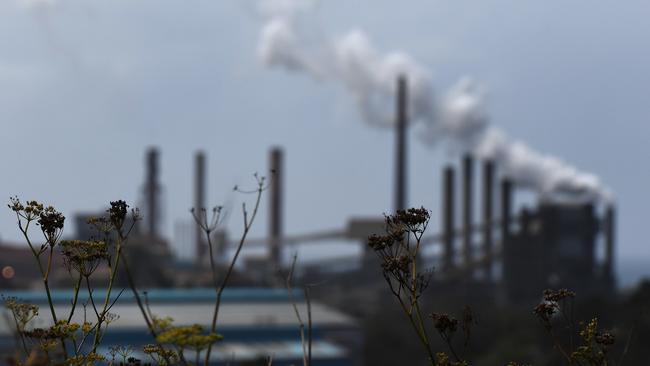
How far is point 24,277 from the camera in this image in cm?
9819

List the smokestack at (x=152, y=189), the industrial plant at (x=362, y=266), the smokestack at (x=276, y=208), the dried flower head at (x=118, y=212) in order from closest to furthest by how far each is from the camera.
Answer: the dried flower head at (x=118, y=212)
the industrial plant at (x=362, y=266)
the smokestack at (x=276, y=208)
the smokestack at (x=152, y=189)

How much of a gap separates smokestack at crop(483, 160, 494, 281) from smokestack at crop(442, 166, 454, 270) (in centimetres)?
248

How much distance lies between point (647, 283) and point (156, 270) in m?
37.5

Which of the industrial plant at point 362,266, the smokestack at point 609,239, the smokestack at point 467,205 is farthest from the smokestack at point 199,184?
the smokestack at point 609,239

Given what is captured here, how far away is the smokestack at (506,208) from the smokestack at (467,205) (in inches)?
126

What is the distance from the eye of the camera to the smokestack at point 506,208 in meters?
75.0

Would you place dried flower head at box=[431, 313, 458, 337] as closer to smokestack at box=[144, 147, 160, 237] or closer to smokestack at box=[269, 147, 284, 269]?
smokestack at box=[269, 147, 284, 269]

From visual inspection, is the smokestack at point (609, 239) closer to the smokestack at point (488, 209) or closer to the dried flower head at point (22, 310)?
the smokestack at point (488, 209)

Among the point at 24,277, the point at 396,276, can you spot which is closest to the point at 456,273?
the point at 24,277

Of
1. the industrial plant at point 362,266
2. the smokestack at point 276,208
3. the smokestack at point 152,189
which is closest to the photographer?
the industrial plant at point 362,266

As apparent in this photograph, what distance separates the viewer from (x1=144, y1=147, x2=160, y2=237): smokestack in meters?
98.1

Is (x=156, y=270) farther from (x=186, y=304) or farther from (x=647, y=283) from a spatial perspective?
(x=647, y=283)

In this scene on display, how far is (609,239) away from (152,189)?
134 ft

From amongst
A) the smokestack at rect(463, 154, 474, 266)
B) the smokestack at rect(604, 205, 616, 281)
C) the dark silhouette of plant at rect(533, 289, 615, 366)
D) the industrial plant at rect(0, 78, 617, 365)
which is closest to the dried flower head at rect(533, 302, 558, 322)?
the dark silhouette of plant at rect(533, 289, 615, 366)
